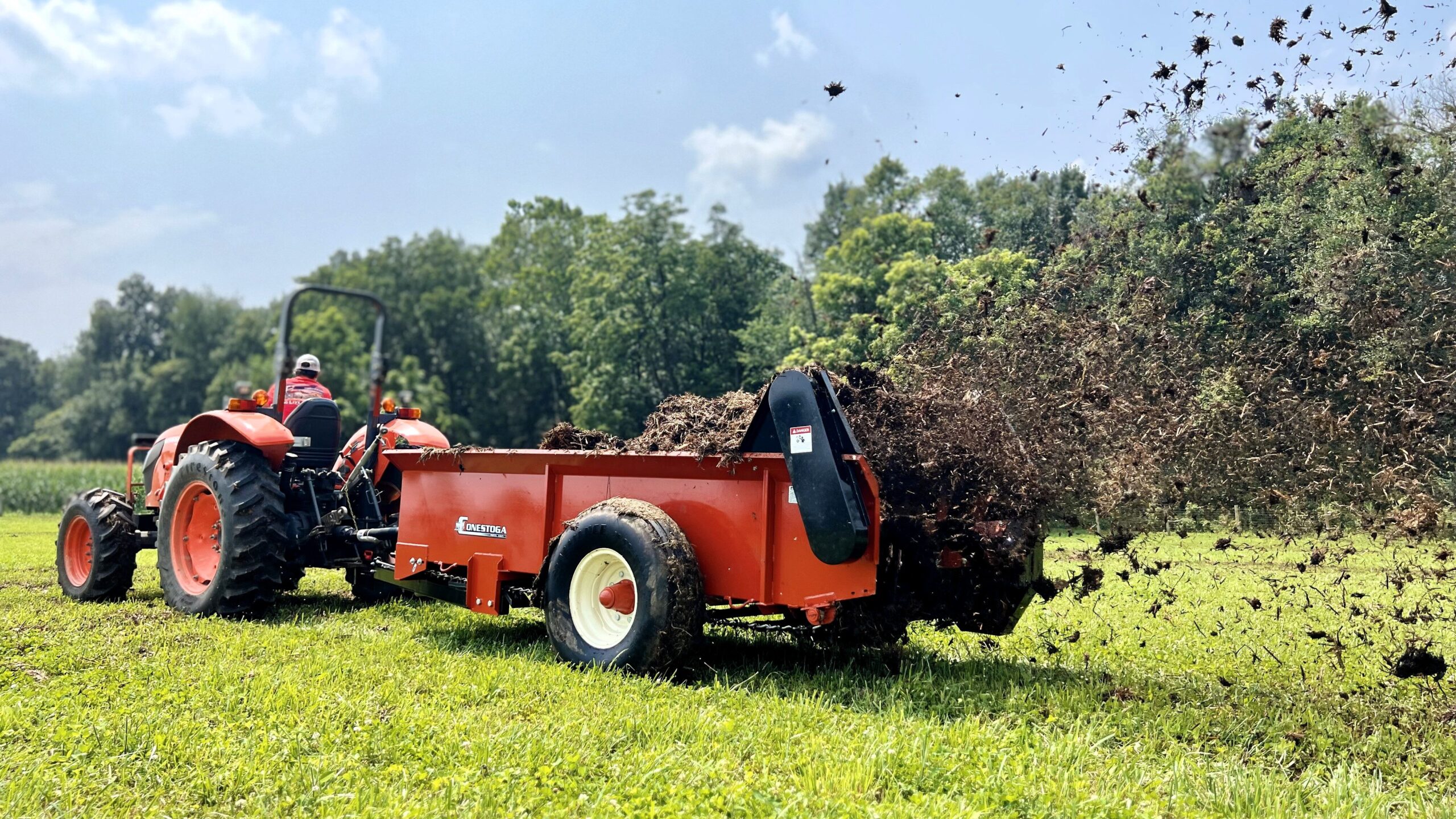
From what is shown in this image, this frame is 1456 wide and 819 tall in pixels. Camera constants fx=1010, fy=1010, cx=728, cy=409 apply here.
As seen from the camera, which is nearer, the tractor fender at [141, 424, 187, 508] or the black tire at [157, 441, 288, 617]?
the black tire at [157, 441, 288, 617]

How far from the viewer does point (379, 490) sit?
330 inches

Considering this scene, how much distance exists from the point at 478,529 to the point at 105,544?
13.0 feet

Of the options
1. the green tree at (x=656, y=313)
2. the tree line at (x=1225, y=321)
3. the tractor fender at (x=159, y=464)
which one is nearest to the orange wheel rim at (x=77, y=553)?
the tractor fender at (x=159, y=464)

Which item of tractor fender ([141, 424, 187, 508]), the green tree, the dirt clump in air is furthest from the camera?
the green tree

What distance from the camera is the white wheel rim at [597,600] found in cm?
577

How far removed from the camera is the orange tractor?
5242 mm

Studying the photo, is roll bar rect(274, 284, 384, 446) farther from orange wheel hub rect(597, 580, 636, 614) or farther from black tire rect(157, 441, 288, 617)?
orange wheel hub rect(597, 580, 636, 614)

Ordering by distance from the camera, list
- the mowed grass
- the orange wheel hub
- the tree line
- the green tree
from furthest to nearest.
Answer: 1. the green tree
2. the tree line
3. the orange wheel hub
4. the mowed grass

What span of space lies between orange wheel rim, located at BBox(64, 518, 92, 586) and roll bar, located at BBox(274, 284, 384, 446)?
221cm

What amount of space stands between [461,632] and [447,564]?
0.50m

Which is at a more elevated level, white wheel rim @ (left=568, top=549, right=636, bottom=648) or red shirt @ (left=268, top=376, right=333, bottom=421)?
red shirt @ (left=268, top=376, right=333, bottom=421)

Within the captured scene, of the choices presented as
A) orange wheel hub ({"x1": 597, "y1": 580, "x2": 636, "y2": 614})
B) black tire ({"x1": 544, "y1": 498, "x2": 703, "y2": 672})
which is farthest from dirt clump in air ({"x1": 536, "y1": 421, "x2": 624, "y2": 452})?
orange wheel hub ({"x1": 597, "y1": 580, "x2": 636, "y2": 614})

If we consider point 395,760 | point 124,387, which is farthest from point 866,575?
point 124,387

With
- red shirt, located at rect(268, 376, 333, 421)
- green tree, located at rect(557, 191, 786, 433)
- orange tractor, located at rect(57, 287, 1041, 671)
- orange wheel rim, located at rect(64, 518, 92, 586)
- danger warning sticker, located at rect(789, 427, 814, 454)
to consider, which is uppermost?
green tree, located at rect(557, 191, 786, 433)
